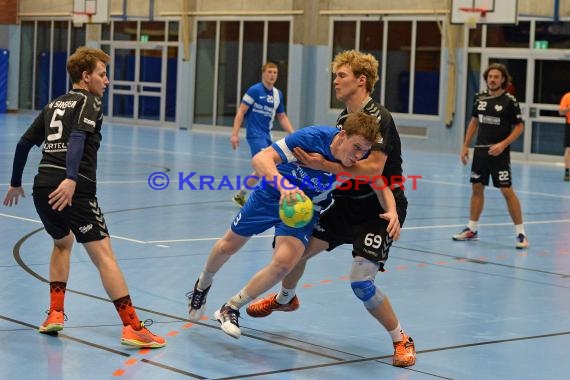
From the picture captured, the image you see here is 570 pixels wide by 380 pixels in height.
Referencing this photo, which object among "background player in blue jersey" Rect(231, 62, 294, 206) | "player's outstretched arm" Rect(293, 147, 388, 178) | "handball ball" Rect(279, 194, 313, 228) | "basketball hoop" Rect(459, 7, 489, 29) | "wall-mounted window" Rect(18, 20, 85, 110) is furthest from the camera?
"wall-mounted window" Rect(18, 20, 85, 110)

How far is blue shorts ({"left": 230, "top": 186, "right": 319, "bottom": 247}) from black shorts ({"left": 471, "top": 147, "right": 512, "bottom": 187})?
5.60 m

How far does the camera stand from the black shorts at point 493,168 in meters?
11.9

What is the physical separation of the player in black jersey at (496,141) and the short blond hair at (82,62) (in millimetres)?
6292

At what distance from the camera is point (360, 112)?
6.39 metres

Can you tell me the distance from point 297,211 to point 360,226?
668mm

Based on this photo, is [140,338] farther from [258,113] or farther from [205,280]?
[258,113]

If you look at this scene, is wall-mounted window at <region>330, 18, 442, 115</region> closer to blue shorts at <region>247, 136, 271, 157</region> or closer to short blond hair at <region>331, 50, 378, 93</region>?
blue shorts at <region>247, 136, 271, 157</region>

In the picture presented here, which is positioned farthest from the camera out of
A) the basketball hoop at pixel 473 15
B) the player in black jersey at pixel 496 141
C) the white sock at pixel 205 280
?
the basketball hoop at pixel 473 15

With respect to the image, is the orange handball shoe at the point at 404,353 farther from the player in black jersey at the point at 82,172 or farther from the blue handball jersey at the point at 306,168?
the player in black jersey at the point at 82,172

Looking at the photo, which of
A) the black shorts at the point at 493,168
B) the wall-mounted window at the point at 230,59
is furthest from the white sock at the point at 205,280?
the wall-mounted window at the point at 230,59

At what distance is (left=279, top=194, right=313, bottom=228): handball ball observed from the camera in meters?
6.15

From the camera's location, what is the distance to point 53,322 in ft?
22.0

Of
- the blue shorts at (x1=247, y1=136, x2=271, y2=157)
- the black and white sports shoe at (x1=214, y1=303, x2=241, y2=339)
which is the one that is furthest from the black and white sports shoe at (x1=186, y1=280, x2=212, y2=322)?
the blue shorts at (x1=247, y1=136, x2=271, y2=157)

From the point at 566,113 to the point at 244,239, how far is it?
625 inches
